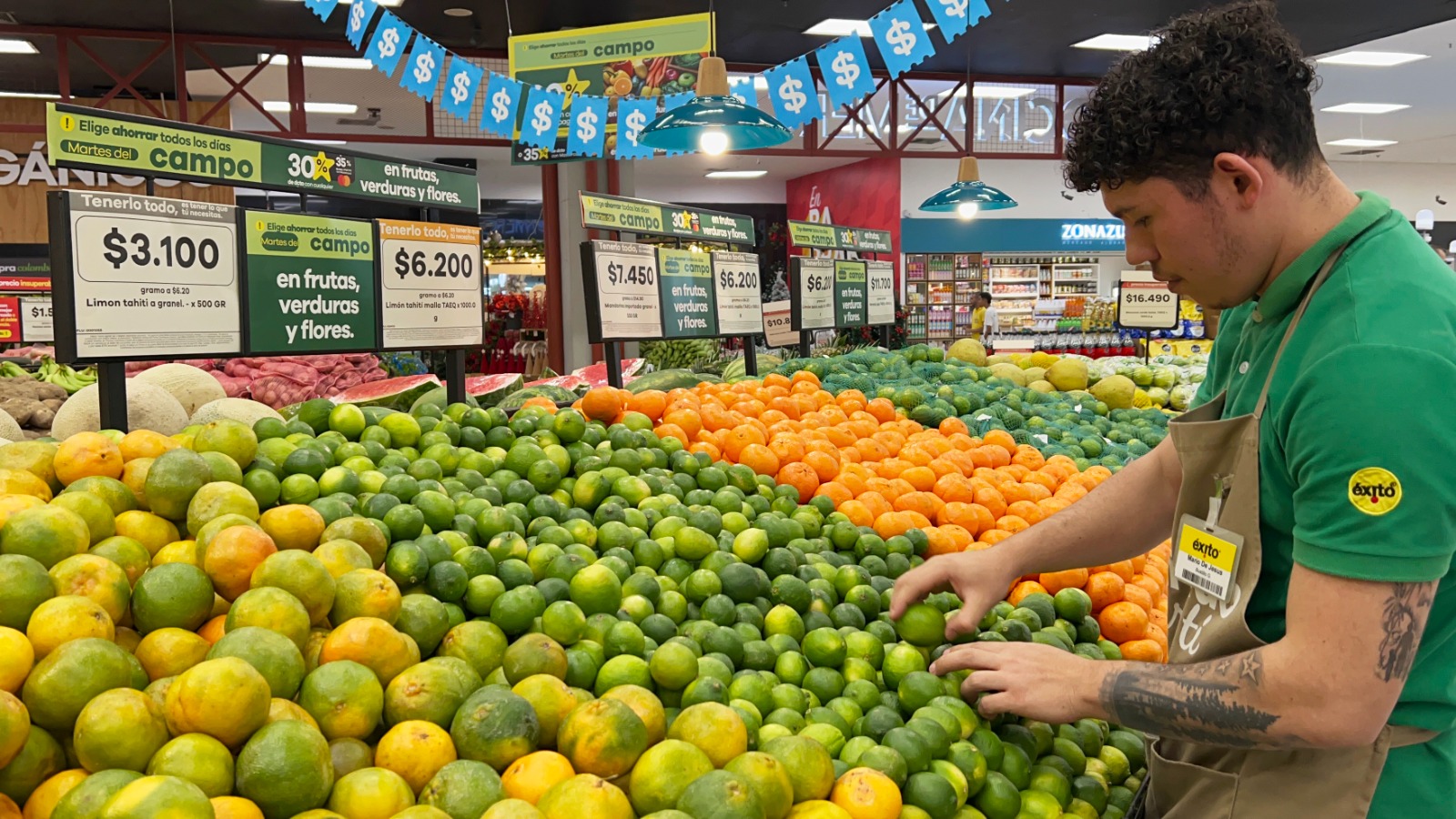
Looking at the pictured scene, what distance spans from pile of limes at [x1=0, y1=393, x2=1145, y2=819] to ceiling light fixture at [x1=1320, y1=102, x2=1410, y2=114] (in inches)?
581

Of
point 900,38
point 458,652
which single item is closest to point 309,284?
point 458,652

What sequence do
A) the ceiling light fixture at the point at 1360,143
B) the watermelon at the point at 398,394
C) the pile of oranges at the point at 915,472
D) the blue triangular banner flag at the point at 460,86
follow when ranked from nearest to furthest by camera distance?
1. the pile of oranges at the point at 915,472
2. the watermelon at the point at 398,394
3. the blue triangular banner flag at the point at 460,86
4. the ceiling light fixture at the point at 1360,143

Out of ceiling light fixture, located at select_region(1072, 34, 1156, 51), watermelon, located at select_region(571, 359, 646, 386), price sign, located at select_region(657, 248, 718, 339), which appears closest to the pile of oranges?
price sign, located at select_region(657, 248, 718, 339)

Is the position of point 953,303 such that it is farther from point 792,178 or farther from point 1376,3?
point 1376,3

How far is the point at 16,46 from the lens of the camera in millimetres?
9117

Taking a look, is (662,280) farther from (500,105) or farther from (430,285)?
(500,105)

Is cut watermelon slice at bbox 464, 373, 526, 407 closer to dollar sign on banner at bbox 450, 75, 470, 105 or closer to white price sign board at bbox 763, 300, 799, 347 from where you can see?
white price sign board at bbox 763, 300, 799, 347

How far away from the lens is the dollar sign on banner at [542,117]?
665cm

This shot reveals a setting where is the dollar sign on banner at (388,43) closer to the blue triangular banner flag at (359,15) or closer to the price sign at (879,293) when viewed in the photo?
the blue triangular banner flag at (359,15)

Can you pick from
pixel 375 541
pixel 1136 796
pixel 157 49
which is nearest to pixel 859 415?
pixel 1136 796

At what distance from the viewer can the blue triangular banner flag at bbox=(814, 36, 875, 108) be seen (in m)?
6.06

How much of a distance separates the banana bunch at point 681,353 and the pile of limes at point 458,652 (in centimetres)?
528

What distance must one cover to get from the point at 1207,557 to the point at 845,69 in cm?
529

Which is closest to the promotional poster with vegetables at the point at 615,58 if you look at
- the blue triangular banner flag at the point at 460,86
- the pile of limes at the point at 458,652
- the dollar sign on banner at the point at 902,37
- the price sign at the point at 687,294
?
the blue triangular banner flag at the point at 460,86
